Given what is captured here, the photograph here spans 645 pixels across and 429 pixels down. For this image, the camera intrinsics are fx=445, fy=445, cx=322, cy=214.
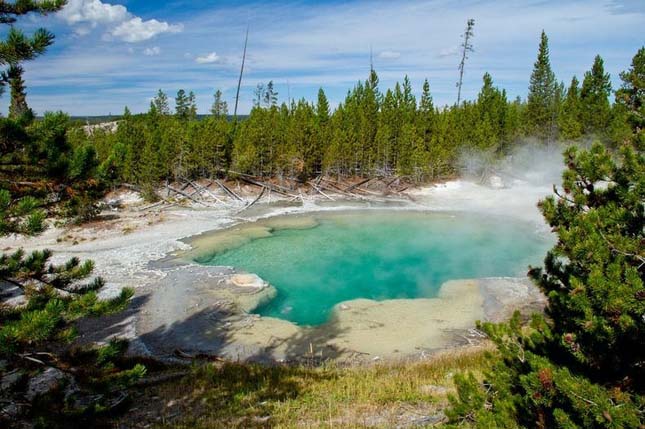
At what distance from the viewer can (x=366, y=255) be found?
2708cm

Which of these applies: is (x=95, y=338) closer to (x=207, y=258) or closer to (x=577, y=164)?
(x=207, y=258)

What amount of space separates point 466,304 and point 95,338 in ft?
46.7

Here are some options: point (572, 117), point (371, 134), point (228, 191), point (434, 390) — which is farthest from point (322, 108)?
point (434, 390)

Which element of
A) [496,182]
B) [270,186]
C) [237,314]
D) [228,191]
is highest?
[270,186]

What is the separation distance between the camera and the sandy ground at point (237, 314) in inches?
597

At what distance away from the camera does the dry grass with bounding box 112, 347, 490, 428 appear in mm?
9008

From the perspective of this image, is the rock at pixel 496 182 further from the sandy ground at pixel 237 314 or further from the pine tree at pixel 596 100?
the sandy ground at pixel 237 314

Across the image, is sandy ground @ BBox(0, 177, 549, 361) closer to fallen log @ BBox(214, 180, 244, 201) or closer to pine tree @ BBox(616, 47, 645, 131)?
pine tree @ BBox(616, 47, 645, 131)

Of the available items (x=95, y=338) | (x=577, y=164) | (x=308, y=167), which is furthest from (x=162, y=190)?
(x=577, y=164)

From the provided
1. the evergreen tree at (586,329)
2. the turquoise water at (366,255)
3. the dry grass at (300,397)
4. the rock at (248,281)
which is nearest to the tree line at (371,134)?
the turquoise water at (366,255)

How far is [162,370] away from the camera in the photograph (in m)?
12.7

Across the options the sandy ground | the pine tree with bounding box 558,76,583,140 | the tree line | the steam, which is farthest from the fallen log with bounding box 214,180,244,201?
the pine tree with bounding box 558,76,583,140

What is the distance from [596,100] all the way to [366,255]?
35876mm

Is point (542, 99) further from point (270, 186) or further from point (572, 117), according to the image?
point (270, 186)
